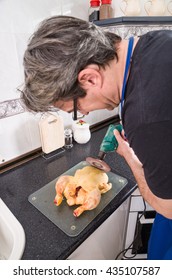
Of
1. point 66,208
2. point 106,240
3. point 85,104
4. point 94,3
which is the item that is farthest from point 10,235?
point 94,3

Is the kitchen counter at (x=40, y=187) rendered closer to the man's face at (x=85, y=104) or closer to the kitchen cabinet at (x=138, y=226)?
the kitchen cabinet at (x=138, y=226)

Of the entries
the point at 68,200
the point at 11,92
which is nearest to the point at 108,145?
the point at 68,200

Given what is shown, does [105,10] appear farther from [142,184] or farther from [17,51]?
[142,184]

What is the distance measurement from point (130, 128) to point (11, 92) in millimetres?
616

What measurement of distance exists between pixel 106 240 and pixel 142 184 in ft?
1.13

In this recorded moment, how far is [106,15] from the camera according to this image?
3.51ft

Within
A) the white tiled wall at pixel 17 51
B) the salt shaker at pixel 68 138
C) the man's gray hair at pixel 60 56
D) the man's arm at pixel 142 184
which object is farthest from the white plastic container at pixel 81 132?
the man's gray hair at pixel 60 56

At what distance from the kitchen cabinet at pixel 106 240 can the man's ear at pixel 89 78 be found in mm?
523

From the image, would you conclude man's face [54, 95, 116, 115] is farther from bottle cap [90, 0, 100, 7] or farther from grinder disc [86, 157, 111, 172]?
bottle cap [90, 0, 100, 7]

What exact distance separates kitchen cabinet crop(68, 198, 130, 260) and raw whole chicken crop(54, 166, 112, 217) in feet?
0.37

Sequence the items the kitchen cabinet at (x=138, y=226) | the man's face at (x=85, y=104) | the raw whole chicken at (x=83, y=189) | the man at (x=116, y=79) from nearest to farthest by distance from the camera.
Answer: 1. the man at (x=116, y=79)
2. the man's face at (x=85, y=104)
3. the raw whole chicken at (x=83, y=189)
4. the kitchen cabinet at (x=138, y=226)

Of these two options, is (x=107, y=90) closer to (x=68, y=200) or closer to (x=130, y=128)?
(x=130, y=128)

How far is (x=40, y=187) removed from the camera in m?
0.85

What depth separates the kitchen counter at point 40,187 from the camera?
608 millimetres
